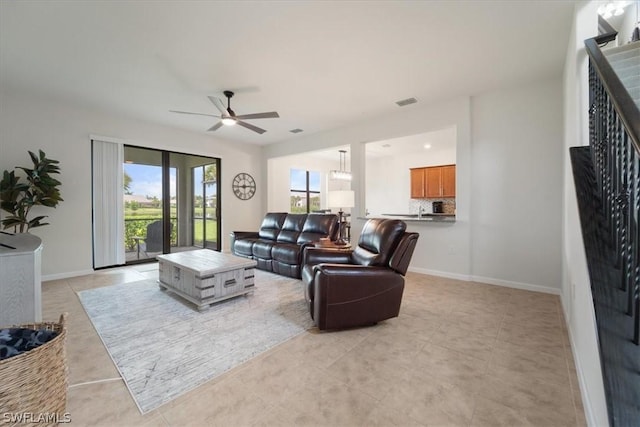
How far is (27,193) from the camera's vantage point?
12.0 feet

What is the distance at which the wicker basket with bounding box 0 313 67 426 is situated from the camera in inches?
36.3

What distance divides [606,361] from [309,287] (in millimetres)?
1943

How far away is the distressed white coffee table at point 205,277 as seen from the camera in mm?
2859

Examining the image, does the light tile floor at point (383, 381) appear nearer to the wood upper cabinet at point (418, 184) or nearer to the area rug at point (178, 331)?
the area rug at point (178, 331)

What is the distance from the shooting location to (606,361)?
0.94 metres

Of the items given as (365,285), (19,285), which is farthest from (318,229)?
(19,285)

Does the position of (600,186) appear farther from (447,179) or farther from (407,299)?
(447,179)

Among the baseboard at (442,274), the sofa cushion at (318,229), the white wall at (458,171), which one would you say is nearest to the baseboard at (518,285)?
the baseboard at (442,274)

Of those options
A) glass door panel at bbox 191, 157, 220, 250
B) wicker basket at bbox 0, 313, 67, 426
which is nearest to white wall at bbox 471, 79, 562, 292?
wicker basket at bbox 0, 313, 67, 426

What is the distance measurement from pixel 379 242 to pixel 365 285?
54 centimetres

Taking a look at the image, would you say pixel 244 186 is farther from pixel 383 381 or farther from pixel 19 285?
pixel 383 381

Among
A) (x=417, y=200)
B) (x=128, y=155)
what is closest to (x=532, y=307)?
(x=417, y=200)

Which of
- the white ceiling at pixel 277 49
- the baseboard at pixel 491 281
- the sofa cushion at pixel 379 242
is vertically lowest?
the baseboard at pixel 491 281

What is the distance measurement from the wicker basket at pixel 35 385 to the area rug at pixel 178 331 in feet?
1.77
